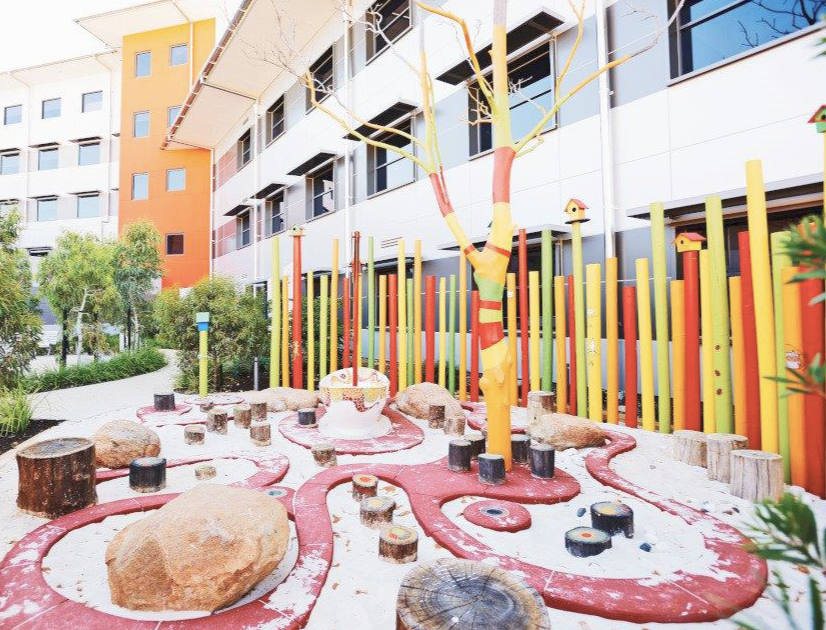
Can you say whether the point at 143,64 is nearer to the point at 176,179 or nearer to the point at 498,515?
the point at 176,179

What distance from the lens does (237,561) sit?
2.09 m

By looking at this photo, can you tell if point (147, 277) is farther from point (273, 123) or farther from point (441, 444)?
point (441, 444)

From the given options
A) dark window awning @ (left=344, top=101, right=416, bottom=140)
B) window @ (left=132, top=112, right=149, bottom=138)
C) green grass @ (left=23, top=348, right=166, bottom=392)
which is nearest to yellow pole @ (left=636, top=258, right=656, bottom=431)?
dark window awning @ (left=344, top=101, right=416, bottom=140)

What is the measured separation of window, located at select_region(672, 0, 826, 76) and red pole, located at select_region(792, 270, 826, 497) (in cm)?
380

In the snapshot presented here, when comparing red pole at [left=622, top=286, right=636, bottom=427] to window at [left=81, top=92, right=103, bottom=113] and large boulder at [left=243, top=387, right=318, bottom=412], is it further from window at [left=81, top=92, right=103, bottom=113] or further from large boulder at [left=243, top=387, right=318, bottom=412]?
window at [left=81, top=92, right=103, bottom=113]

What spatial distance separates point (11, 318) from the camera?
601cm

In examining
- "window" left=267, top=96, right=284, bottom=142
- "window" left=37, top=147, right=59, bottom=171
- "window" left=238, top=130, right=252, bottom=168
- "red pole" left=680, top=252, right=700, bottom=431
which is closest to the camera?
"red pole" left=680, top=252, right=700, bottom=431

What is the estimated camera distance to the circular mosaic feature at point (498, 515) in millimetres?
2814

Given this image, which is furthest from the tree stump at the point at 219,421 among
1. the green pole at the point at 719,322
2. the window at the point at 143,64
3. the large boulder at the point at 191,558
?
the window at the point at 143,64

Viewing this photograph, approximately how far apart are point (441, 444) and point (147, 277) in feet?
39.1

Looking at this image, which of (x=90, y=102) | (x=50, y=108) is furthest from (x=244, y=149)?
(x=50, y=108)

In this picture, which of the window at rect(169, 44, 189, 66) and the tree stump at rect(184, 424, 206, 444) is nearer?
the tree stump at rect(184, 424, 206, 444)

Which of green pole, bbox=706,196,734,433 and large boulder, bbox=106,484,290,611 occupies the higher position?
green pole, bbox=706,196,734,433

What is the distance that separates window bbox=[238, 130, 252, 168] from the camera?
56.3 ft
